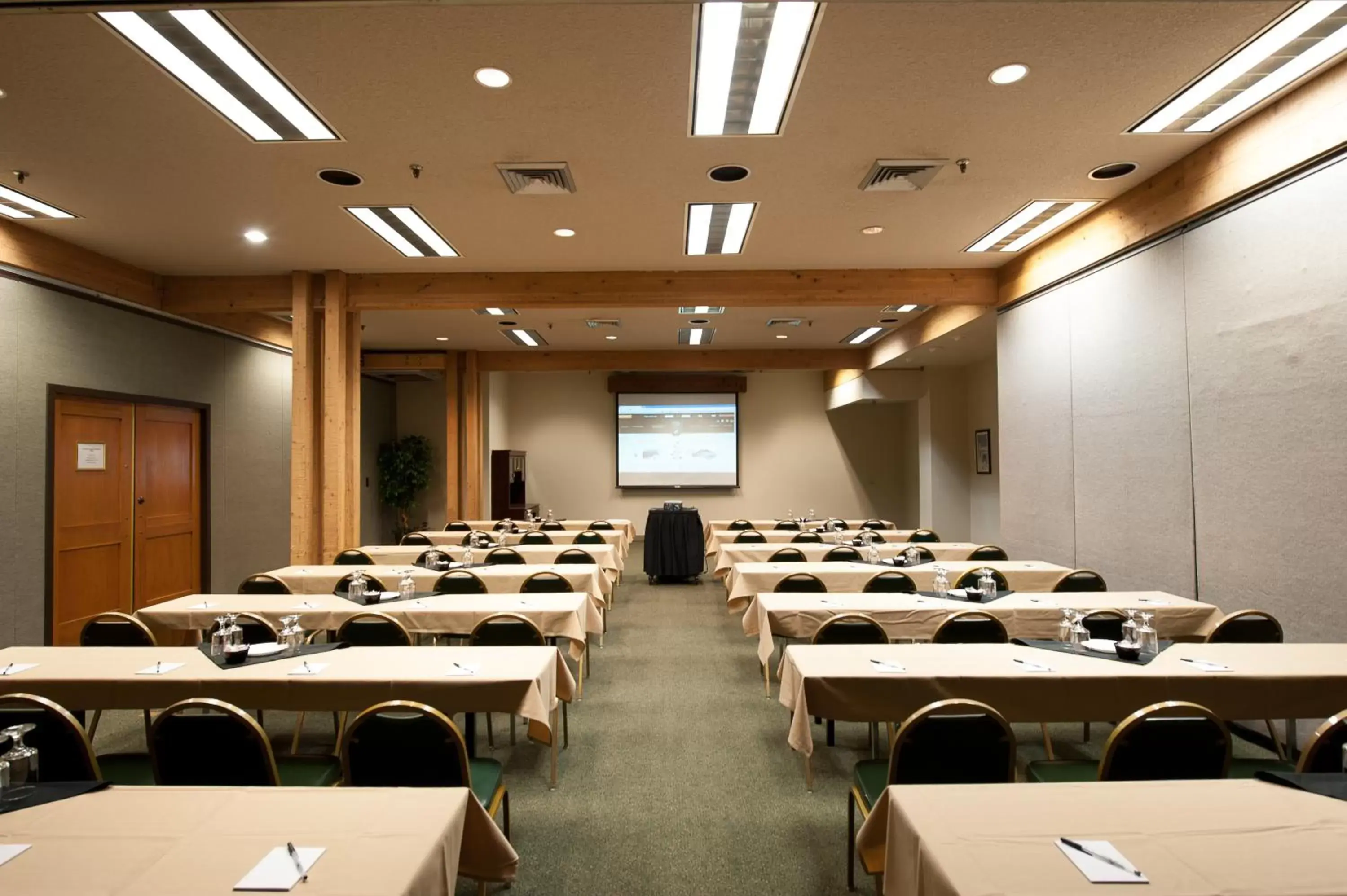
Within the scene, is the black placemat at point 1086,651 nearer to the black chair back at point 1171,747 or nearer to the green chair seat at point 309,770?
the black chair back at point 1171,747

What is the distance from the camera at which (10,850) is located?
5.37 ft

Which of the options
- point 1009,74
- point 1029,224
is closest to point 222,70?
point 1009,74

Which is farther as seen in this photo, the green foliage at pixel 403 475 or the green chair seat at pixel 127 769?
the green foliage at pixel 403 475

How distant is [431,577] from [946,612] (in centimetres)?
372

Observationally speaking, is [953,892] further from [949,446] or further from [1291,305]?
[949,446]

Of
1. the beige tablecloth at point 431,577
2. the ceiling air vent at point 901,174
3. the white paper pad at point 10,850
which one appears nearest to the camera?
the white paper pad at point 10,850

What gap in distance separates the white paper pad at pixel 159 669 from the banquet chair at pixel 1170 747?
359cm

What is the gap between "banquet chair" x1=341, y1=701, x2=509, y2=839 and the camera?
228cm

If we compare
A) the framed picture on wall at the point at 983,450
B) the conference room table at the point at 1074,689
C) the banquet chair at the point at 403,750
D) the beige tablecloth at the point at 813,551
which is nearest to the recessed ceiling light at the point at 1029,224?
the beige tablecloth at the point at 813,551

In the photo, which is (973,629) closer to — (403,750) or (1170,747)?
(1170,747)

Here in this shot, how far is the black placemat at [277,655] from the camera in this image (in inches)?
129

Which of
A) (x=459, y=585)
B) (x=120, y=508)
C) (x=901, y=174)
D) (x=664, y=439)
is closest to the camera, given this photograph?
(x=901, y=174)

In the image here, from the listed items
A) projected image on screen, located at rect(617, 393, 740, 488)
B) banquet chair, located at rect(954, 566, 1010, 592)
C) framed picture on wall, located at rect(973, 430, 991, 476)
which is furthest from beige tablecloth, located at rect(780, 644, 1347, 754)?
projected image on screen, located at rect(617, 393, 740, 488)

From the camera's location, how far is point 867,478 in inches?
614
